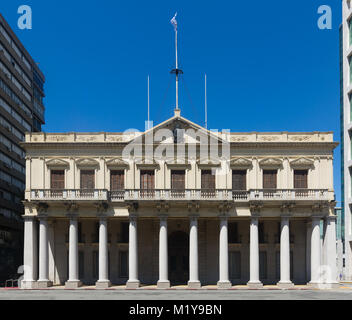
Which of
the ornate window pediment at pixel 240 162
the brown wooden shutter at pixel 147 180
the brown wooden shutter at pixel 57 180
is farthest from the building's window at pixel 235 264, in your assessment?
the brown wooden shutter at pixel 57 180

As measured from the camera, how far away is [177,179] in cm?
4184

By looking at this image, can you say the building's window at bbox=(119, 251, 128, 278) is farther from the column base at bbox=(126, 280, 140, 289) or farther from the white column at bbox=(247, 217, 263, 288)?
the white column at bbox=(247, 217, 263, 288)

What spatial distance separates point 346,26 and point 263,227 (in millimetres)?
29413

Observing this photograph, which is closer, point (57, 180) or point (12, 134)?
point (57, 180)

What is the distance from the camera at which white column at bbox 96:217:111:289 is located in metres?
39.0

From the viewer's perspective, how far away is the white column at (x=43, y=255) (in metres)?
39.7

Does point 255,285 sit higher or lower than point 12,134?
lower

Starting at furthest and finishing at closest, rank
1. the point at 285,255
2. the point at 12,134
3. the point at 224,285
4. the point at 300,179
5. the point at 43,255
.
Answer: the point at 12,134 < the point at 300,179 < the point at 43,255 < the point at 285,255 < the point at 224,285

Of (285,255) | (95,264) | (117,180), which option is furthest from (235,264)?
(117,180)

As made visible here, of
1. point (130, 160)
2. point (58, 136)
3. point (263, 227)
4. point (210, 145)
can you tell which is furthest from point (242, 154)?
point (58, 136)

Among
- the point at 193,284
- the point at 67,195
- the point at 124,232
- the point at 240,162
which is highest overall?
the point at 240,162

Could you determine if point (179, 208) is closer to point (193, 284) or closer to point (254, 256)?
point (193, 284)

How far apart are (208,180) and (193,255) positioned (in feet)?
22.0

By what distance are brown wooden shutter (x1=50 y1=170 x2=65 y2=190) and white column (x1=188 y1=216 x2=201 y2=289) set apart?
1183 cm
